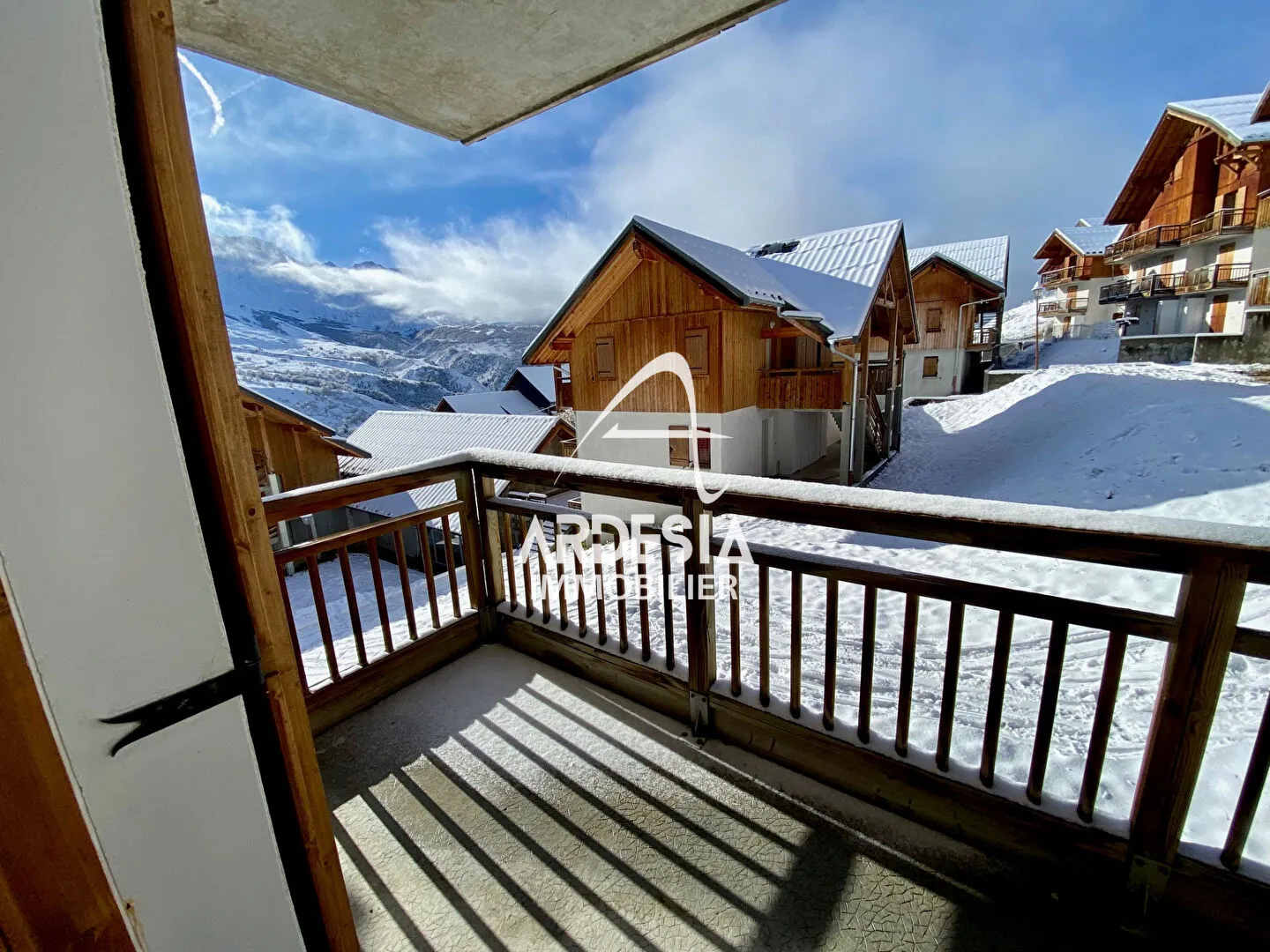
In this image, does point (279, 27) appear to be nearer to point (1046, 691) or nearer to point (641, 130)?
point (1046, 691)

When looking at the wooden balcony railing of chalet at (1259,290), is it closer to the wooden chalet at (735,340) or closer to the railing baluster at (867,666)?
the wooden chalet at (735,340)

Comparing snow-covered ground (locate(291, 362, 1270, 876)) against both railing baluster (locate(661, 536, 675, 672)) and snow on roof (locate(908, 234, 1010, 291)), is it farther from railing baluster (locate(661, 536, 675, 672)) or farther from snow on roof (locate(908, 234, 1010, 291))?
snow on roof (locate(908, 234, 1010, 291))

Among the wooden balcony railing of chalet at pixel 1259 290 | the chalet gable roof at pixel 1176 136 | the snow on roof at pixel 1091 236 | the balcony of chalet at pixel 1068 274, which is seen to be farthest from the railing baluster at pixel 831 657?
the balcony of chalet at pixel 1068 274

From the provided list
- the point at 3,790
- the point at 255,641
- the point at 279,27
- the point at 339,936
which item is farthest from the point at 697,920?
the point at 279,27

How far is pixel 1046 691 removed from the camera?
1.46 m

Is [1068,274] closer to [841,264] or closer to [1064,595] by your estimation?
[841,264]

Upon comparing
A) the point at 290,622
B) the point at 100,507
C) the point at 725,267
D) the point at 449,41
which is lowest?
the point at 290,622

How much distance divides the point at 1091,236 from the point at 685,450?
2663cm

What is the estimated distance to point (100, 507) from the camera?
0.62 meters

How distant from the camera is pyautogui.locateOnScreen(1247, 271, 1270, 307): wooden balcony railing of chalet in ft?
43.3

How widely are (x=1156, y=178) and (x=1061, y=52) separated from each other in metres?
17.7

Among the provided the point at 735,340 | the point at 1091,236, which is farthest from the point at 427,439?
the point at 1091,236

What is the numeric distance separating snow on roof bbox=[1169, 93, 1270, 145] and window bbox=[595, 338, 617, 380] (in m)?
16.6

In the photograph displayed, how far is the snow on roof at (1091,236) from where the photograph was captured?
23612 mm
